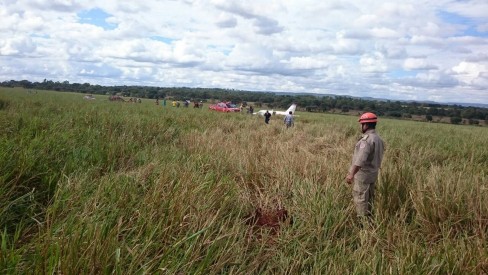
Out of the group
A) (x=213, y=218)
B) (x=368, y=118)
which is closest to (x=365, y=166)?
(x=368, y=118)

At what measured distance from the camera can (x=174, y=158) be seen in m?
6.89

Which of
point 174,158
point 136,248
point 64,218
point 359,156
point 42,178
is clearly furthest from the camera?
point 174,158

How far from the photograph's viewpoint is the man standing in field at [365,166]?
5127 millimetres

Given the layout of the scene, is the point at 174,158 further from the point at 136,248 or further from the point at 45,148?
the point at 136,248

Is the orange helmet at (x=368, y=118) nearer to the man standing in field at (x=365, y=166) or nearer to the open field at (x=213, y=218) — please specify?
the man standing in field at (x=365, y=166)

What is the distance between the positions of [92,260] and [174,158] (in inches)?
166

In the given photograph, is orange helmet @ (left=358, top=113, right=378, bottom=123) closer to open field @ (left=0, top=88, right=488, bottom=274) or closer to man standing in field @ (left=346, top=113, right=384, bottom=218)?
man standing in field @ (left=346, top=113, right=384, bottom=218)

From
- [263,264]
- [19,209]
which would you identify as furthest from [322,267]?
[19,209]

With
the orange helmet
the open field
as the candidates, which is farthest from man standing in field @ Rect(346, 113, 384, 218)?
the open field

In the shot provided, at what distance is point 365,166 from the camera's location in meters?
5.23

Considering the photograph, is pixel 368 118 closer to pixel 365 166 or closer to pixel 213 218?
pixel 365 166

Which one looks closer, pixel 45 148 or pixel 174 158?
pixel 45 148

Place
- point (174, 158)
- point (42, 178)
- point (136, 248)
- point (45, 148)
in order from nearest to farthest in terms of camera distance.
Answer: point (136, 248)
point (42, 178)
point (45, 148)
point (174, 158)

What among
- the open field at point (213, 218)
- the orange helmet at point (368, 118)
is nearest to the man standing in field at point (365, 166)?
the orange helmet at point (368, 118)
